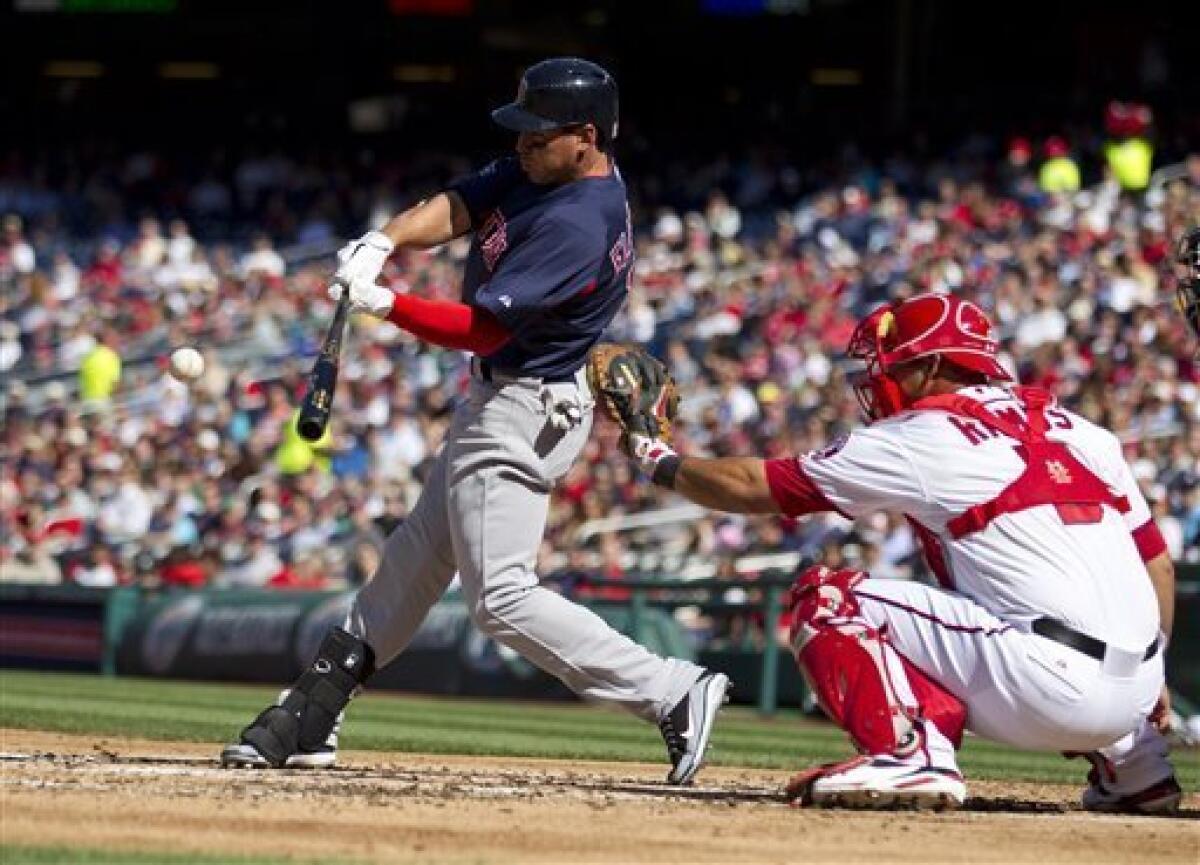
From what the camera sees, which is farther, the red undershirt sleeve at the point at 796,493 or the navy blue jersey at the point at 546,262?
the navy blue jersey at the point at 546,262

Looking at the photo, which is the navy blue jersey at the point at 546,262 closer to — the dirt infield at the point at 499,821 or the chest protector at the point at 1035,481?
the chest protector at the point at 1035,481

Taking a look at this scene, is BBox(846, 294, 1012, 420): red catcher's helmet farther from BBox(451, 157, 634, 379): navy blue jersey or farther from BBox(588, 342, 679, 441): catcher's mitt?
BBox(451, 157, 634, 379): navy blue jersey

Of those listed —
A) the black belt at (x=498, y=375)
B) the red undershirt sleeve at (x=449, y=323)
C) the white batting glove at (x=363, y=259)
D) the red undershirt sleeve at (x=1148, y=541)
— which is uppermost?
the white batting glove at (x=363, y=259)

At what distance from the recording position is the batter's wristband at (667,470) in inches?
259

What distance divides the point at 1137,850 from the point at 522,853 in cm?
148

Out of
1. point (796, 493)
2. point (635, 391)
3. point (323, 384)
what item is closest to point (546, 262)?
point (635, 391)

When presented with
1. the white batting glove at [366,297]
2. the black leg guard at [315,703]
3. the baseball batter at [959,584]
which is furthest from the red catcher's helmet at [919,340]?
the black leg guard at [315,703]

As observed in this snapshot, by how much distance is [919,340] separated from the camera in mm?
6531

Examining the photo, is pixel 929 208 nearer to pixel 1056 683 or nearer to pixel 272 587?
pixel 272 587

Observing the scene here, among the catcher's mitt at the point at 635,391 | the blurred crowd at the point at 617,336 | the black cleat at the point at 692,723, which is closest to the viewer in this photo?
the catcher's mitt at the point at 635,391

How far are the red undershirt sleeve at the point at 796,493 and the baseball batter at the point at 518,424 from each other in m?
0.87

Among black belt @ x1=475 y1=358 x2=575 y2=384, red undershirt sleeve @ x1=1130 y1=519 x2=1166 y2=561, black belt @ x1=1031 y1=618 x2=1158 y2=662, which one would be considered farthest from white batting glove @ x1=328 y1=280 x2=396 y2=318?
red undershirt sleeve @ x1=1130 y1=519 x2=1166 y2=561

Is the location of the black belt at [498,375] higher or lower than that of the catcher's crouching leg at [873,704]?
higher

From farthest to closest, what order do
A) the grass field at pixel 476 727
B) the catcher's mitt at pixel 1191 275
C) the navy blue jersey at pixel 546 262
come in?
1. the grass field at pixel 476 727
2. the catcher's mitt at pixel 1191 275
3. the navy blue jersey at pixel 546 262
